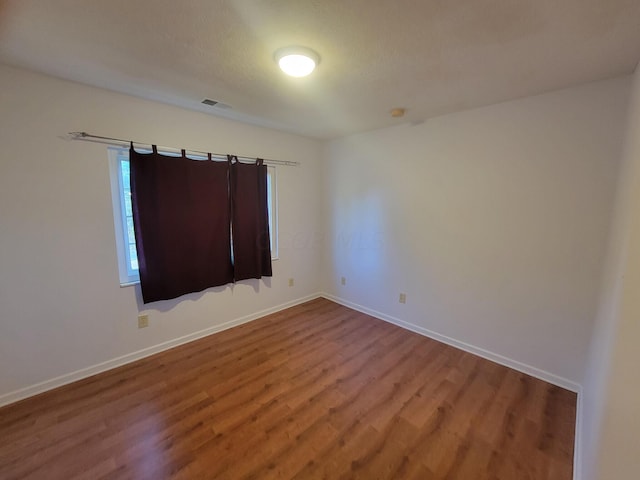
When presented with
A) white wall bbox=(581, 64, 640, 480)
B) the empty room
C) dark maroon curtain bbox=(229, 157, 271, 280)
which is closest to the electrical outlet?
the empty room

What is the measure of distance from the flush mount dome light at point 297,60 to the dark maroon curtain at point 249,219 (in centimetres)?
143

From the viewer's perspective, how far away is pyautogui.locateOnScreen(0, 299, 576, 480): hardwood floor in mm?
1479

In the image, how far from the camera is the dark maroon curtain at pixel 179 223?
2328 mm

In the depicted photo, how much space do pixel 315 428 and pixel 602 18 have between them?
261cm

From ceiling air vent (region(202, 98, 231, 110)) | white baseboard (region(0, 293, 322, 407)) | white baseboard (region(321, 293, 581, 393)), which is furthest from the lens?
ceiling air vent (region(202, 98, 231, 110))

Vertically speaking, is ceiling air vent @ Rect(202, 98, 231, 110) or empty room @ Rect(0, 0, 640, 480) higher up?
ceiling air vent @ Rect(202, 98, 231, 110)

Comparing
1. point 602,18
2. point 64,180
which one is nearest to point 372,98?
point 602,18

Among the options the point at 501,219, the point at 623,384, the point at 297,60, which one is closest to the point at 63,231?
the point at 297,60

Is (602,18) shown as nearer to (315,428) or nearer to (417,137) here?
(417,137)

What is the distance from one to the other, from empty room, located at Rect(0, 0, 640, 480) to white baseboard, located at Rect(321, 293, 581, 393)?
0.02 metres

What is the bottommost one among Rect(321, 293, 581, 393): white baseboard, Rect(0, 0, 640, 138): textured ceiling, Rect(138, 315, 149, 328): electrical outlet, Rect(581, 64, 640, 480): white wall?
Rect(321, 293, 581, 393): white baseboard

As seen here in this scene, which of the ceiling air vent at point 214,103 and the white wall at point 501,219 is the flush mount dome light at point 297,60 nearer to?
the ceiling air vent at point 214,103

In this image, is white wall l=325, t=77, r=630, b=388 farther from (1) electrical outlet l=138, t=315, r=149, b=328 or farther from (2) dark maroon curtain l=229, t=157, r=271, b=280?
(1) electrical outlet l=138, t=315, r=149, b=328

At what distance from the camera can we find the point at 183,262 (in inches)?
102
